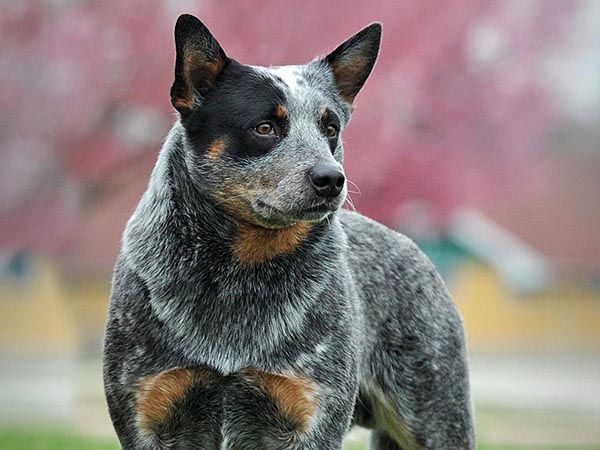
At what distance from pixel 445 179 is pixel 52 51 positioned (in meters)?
5.21

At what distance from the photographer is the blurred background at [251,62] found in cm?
1285

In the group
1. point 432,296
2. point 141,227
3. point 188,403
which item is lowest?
point 188,403

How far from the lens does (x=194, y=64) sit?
4.48 m

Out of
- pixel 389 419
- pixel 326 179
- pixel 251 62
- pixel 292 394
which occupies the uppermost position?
pixel 251 62

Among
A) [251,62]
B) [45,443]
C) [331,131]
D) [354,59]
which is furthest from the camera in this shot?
[251,62]

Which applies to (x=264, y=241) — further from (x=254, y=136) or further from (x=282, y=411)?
(x=282, y=411)

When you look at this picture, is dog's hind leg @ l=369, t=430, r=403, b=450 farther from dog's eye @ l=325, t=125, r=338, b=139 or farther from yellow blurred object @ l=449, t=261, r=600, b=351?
yellow blurred object @ l=449, t=261, r=600, b=351

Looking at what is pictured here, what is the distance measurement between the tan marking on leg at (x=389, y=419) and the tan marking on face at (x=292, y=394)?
2.75ft

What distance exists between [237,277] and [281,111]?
0.67m

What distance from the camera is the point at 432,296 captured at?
17.7 ft

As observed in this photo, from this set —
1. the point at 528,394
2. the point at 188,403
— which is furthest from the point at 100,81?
the point at 188,403

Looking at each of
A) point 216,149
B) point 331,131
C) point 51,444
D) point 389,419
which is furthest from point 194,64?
point 51,444

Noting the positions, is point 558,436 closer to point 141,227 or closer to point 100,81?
point 100,81

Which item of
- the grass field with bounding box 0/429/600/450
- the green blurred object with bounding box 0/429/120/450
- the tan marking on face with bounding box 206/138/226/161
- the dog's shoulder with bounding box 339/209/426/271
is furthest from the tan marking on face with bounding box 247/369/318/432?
the green blurred object with bounding box 0/429/120/450
